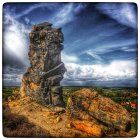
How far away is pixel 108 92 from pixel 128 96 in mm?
457

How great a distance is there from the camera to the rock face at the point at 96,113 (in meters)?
7.28

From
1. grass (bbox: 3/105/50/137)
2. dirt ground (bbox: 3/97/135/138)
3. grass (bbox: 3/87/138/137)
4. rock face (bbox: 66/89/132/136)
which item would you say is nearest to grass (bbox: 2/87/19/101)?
grass (bbox: 3/87/138/137)

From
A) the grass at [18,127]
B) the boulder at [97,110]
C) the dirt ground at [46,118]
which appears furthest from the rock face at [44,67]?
the grass at [18,127]

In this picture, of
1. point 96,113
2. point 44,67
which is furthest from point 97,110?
point 44,67

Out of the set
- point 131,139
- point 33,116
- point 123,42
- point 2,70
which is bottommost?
point 131,139

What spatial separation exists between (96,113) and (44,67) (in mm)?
1564

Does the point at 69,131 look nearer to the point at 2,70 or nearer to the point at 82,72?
the point at 82,72

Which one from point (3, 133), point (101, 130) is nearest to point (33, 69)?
point (3, 133)

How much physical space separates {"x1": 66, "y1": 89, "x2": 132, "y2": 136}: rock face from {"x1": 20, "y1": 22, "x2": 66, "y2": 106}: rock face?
0.39 meters

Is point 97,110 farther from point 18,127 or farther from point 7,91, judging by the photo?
point 7,91

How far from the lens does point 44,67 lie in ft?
25.2

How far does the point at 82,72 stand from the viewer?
7582 millimetres

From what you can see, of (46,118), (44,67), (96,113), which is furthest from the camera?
(44,67)

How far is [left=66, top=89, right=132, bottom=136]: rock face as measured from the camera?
7277 millimetres
